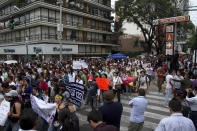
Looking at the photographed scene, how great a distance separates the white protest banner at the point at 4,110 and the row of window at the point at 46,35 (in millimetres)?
25085

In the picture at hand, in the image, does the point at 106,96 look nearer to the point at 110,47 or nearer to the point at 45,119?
→ the point at 45,119

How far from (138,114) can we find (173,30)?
9.61 meters

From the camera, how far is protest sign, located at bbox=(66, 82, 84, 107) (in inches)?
205

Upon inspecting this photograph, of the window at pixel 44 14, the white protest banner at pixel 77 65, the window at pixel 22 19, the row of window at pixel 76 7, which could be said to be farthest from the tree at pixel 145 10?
the white protest banner at pixel 77 65

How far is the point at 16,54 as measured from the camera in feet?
108

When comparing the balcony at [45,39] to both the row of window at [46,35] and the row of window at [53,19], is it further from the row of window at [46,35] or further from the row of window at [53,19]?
the row of window at [53,19]

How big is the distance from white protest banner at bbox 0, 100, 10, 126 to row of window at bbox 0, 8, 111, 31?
20620 millimetres

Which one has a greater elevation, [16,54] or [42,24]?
[42,24]

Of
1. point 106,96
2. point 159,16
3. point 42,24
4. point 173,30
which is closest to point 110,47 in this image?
point 159,16

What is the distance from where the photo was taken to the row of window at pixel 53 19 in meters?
27.8

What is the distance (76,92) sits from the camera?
209 inches

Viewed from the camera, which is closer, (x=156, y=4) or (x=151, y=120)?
(x=151, y=120)

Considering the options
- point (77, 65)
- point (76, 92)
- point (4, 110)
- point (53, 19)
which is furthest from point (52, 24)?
point (4, 110)

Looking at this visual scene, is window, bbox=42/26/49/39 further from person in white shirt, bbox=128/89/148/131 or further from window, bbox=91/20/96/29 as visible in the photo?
person in white shirt, bbox=128/89/148/131
